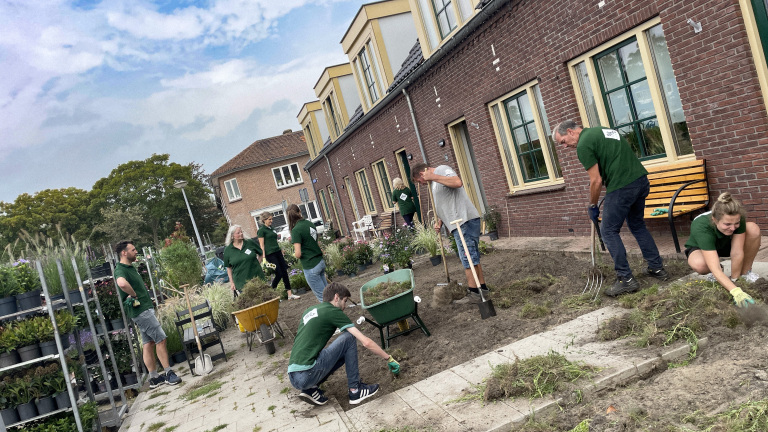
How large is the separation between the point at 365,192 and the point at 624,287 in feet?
51.0

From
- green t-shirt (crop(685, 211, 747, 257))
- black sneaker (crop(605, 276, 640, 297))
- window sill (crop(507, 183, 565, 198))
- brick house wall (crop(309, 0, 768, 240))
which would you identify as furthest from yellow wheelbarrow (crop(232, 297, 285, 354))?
green t-shirt (crop(685, 211, 747, 257))

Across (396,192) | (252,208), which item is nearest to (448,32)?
(396,192)

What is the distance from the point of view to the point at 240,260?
329 inches

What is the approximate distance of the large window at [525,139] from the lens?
8805mm

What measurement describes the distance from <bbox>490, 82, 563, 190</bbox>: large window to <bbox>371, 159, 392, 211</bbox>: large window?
24.0 ft

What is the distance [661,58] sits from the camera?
6.30 meters

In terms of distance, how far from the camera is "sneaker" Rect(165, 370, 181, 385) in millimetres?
7227

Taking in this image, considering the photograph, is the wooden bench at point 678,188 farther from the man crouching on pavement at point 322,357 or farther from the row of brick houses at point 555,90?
the man crouching on pavement at point 322,357

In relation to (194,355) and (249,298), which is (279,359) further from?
(194,355)

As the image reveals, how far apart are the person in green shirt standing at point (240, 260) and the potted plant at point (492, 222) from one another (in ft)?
15.7

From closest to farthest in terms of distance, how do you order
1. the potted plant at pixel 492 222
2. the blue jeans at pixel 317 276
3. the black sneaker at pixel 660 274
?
the black sneaker at pixel 660 274, the blue jeans at pixel 317 276, the potted plant at pixel 492 222

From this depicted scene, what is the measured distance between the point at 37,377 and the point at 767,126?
24.8 feet

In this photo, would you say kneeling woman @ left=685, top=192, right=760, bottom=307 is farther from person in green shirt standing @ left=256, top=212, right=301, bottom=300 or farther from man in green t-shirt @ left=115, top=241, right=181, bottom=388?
person in green shirt standing @ left=256, top=212, right=301, bottom=300

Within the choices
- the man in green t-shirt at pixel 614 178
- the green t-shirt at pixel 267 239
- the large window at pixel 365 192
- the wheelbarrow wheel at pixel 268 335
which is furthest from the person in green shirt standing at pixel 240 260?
the large window at pixel 365 192
